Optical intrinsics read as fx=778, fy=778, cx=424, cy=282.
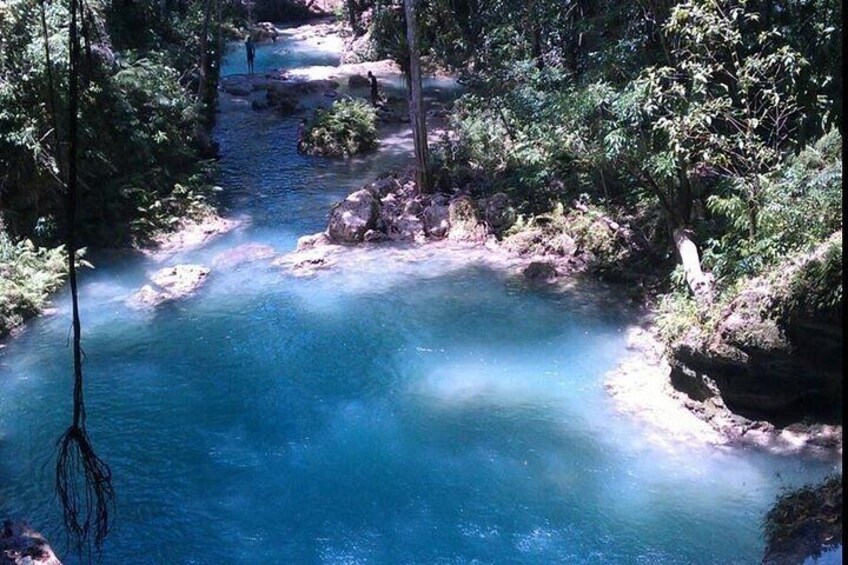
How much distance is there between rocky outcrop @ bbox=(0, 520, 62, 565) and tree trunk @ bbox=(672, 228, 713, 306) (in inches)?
356

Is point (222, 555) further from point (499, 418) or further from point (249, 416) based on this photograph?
point (499, 418)

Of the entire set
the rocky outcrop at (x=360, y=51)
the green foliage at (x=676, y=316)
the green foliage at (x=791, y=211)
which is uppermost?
the rocky outcrop at (x=360, y=51)

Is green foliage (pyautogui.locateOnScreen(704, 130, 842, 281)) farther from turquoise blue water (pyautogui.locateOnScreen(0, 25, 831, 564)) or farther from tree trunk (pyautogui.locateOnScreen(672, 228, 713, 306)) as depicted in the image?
turquoise blue water (pyautogui.locateOnScreen(0, 25, 831, 564))

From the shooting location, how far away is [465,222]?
1819cm

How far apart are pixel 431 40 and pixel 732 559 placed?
27.3 m

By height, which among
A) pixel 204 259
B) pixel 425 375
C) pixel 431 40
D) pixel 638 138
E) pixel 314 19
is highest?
pixel 314 19

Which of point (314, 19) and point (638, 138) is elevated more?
point (314, 19)

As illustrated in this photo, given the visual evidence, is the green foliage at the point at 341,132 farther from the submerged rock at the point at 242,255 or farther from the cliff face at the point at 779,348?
the cliff face at the point at 779,348

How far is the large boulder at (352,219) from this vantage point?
17.8 meters

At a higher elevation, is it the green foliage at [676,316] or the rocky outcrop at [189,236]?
the rocky outcrop at [189,236]

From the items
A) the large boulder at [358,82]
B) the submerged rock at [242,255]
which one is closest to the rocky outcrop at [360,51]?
the large boulder at [358,82]

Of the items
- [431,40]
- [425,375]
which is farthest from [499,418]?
[431,40]

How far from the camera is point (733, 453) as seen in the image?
1026cm

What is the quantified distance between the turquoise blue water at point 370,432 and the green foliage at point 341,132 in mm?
8291
